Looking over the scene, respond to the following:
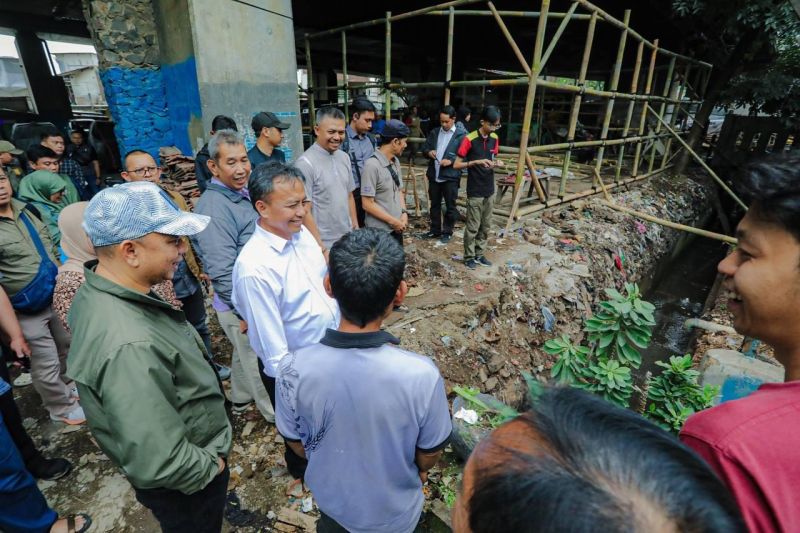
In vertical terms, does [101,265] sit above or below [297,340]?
above

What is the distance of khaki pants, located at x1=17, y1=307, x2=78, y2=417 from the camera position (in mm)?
2492

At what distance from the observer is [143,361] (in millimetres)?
1184

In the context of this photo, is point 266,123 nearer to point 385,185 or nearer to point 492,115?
point 385,185

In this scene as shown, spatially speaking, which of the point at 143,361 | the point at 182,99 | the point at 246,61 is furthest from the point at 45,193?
the point at 246,61

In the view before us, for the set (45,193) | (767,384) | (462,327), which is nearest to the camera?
(767,384)

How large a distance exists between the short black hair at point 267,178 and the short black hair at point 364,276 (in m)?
0.83

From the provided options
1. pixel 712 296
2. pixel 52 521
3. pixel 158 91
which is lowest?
pixel 712 296

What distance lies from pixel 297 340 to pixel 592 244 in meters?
5.36

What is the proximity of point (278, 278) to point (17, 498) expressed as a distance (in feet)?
5.25

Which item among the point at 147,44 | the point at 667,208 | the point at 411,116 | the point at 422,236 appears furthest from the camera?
the point at 411,116

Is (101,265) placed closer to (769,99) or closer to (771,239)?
(771,239)

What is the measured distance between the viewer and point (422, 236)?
571 cm

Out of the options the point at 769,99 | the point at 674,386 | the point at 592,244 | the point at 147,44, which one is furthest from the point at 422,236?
the point at 769,99

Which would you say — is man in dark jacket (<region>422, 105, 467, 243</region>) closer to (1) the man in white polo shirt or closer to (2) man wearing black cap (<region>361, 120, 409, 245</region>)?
(2) man wearing black cap (<region>361, 120, 409, 245</region>)
